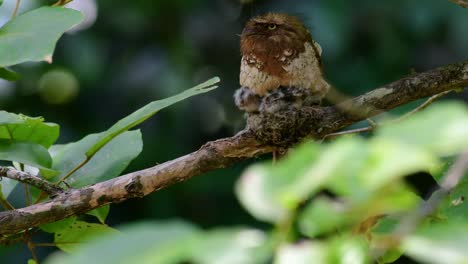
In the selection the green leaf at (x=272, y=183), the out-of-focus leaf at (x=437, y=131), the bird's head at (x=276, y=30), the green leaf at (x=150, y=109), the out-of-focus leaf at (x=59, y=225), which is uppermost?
the out-of-focus leaf at (x=437, y=131)

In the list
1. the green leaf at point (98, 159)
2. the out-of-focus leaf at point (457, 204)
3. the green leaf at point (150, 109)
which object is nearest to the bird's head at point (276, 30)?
the green leaf at point (98, 159)

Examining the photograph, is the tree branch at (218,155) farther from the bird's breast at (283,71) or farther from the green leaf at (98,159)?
the bird's breast at (283,71)

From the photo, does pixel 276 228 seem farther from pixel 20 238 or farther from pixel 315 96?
pixel 315 96

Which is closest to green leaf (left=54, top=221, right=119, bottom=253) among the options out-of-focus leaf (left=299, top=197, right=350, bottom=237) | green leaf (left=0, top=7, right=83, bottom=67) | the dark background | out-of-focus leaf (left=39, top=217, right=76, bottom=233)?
out-of-focus leaf (left=39, top=217, right=76, bottom=233)

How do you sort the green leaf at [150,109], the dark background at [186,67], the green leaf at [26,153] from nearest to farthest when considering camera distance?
the green leaf at [150,109] → the green leaf at [26,153] → the dark background at [186,67]

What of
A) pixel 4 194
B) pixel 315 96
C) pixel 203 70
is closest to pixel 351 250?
pixel 4 194

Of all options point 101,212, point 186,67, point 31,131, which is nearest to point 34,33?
point 31,131

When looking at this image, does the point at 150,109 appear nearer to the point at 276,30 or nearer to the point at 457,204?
the point at 457,204
